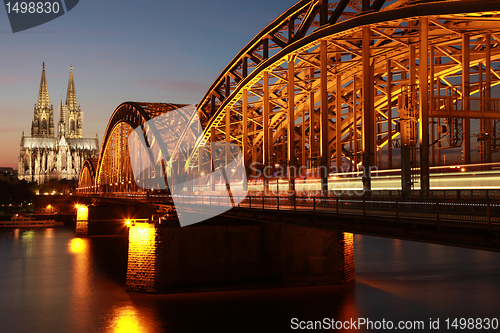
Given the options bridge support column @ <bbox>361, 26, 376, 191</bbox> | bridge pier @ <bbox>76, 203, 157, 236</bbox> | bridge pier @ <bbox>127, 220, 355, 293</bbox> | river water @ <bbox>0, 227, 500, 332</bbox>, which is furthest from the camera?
bridge pier @ <bbox>76, 203, 157, 236</bbox>

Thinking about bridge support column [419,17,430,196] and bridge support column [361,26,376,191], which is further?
bridge support column [361,26,376,191]

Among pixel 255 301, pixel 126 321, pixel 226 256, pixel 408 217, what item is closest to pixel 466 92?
pixel 408 217

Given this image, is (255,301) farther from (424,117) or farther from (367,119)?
(424,117)

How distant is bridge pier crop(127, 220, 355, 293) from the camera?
103 feet

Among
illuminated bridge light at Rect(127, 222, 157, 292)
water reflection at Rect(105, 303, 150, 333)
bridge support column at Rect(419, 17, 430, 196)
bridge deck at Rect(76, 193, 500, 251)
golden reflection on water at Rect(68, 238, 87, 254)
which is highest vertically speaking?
bridge support column at Rect(419, 17, 430, 196)

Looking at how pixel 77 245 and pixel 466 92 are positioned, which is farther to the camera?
pixel 77 245

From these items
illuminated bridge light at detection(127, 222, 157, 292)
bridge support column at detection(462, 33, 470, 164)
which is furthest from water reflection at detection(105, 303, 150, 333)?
bridge support column at detection(462, 33, 470, 164)

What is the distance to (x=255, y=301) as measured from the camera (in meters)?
29.8

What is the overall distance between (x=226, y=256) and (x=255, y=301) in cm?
326

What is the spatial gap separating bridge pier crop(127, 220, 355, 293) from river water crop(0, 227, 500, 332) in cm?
73

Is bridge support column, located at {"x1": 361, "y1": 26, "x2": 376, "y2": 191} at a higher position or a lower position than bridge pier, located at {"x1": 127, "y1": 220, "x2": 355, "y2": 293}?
higher

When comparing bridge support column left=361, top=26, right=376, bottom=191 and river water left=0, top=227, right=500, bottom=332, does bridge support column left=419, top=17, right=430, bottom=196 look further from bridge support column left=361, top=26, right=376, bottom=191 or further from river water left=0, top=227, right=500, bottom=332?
river water left=0, top=227, right=500, bottom=332

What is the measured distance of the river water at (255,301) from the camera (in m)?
27.5

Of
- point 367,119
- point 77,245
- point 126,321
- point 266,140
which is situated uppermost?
point 266,140
